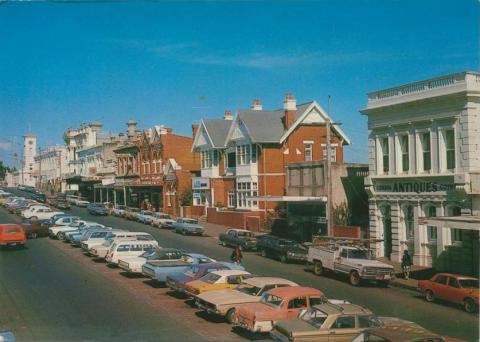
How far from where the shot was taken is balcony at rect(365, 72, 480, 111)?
89.9 ft

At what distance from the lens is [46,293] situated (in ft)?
73.3

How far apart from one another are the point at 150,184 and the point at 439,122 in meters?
42.3

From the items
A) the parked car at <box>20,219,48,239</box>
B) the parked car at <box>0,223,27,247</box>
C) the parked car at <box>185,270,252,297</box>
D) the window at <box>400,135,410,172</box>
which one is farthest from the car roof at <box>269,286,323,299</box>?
the parked car at <box>20,219,48,239</box>

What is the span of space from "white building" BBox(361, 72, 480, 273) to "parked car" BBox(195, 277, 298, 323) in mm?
9325

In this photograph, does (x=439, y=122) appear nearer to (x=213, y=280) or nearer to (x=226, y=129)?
(x=213, y=280)

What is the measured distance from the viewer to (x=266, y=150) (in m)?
49.2

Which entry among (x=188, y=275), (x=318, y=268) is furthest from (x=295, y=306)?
(x=318, y=268)

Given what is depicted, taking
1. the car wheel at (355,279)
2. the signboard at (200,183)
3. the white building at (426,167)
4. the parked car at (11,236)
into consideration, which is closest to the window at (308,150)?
the signboard at (200,183)

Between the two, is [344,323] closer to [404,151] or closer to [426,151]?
[426,151]

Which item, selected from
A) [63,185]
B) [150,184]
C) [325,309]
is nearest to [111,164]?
[150,184]

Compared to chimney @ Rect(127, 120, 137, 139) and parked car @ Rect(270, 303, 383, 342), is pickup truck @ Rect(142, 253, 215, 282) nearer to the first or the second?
parked car @ Rect(270, 303, 383, 342)

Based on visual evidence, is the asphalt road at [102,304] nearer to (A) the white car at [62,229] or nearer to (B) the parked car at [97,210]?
(A) the white car at [62,229]

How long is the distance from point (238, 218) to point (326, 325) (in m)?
35.1

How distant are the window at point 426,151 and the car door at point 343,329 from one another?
56.2 feet
